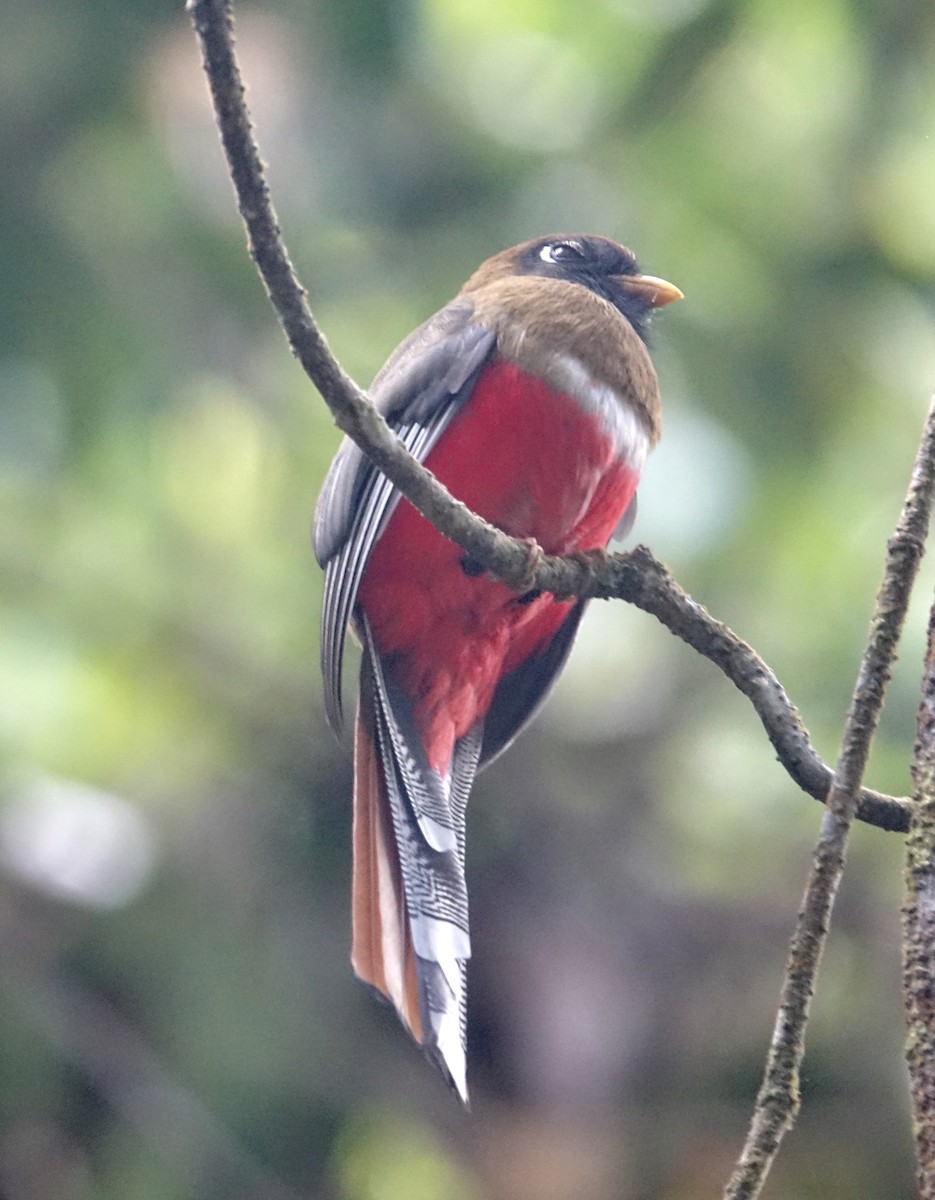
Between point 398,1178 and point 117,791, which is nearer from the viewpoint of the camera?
point 398,1178

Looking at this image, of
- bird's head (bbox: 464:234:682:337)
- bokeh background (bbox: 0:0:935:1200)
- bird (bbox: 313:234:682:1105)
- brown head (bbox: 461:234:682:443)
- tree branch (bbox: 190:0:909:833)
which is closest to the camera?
tree branch (bbox: 190:0:909:833)

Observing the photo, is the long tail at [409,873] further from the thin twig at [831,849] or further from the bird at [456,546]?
the thin twig at [831,849]

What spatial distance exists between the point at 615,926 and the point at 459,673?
1.45 m

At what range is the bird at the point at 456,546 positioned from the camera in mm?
2926

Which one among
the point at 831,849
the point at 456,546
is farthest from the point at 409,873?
the point at 831,849

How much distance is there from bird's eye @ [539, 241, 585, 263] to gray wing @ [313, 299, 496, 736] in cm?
45

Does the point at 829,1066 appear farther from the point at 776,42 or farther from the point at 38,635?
the point at 776,42

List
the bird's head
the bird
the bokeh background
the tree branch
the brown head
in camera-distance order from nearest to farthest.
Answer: the tree branch < the bird < the brown head < the bird's head < the bokeh background

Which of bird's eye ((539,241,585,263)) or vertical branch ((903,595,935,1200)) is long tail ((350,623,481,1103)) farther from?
bird's eye ((539,241,585,263))

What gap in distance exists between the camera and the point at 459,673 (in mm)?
3174

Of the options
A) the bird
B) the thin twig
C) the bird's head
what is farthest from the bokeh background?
the thin twig

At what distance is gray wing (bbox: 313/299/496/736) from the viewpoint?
9.76 ft

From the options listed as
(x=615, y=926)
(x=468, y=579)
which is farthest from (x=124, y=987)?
(x=468, y=579)

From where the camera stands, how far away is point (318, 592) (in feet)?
16.0
